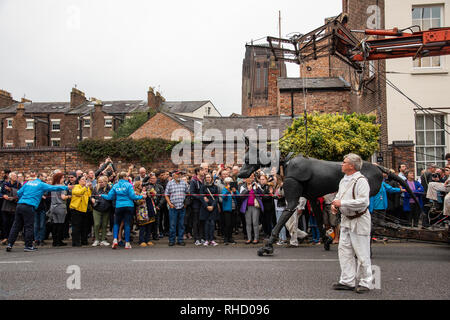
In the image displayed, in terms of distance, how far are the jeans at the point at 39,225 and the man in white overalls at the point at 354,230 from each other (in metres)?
9.40

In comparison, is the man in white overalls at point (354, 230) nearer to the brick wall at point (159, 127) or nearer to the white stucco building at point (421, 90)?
the white stucco building at point (421, 90)

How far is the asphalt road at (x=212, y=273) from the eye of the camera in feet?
18.6

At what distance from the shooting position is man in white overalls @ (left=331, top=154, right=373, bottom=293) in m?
5.71

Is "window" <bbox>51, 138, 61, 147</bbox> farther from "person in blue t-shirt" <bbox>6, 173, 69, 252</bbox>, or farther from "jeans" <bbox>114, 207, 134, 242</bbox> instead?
"jeans" <bbox>114, 207, 134, 242</bbox>

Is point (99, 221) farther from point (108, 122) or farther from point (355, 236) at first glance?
point (108, 122)

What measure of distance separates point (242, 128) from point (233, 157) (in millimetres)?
5568

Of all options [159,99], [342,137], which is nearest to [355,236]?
[342,137]

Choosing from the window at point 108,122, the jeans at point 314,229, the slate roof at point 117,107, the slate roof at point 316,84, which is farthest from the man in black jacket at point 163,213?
the slate roof at point 117,107

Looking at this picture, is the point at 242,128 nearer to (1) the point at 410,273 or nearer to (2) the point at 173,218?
(2) the point at 173,218

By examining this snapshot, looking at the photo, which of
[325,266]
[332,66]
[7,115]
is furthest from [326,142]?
[7,115]

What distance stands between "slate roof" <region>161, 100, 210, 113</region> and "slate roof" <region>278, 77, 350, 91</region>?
2738cm

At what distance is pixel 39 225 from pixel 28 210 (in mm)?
1562

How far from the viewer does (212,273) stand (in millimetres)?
7066

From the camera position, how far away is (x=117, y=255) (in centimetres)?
954
